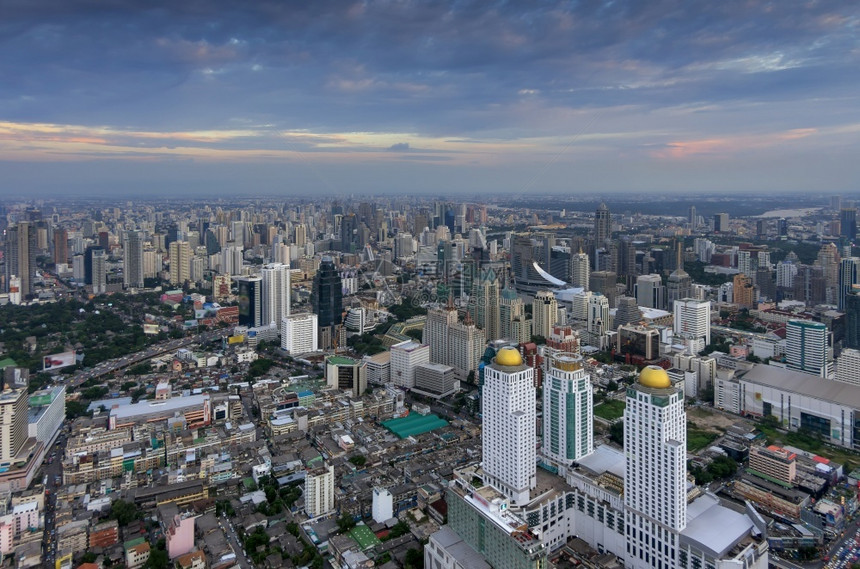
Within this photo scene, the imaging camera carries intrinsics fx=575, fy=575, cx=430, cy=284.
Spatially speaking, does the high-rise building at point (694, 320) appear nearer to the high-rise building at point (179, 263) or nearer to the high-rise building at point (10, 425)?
the high-rise building at point (10, 425)

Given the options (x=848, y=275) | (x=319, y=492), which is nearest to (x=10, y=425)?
(x=319, y=492)

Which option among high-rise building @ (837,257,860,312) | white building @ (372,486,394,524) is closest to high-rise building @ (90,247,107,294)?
white building @ (372,486,394,524)

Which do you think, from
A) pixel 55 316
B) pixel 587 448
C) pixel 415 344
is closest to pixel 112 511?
pixel 587 448

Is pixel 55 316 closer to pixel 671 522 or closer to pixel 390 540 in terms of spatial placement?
pixel 390 540

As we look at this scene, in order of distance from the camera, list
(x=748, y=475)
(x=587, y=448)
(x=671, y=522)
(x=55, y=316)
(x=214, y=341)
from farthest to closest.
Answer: (x=55, y=316)
(x=214, y=341)
(x=748, y=475)
(x=587, y=448)
(x=671, y=522)

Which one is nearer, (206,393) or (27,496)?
(27,496)

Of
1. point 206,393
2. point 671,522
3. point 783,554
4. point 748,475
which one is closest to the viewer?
point 671,522

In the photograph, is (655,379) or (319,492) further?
(319,492)

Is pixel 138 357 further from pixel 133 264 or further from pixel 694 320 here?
pixel 694 320
